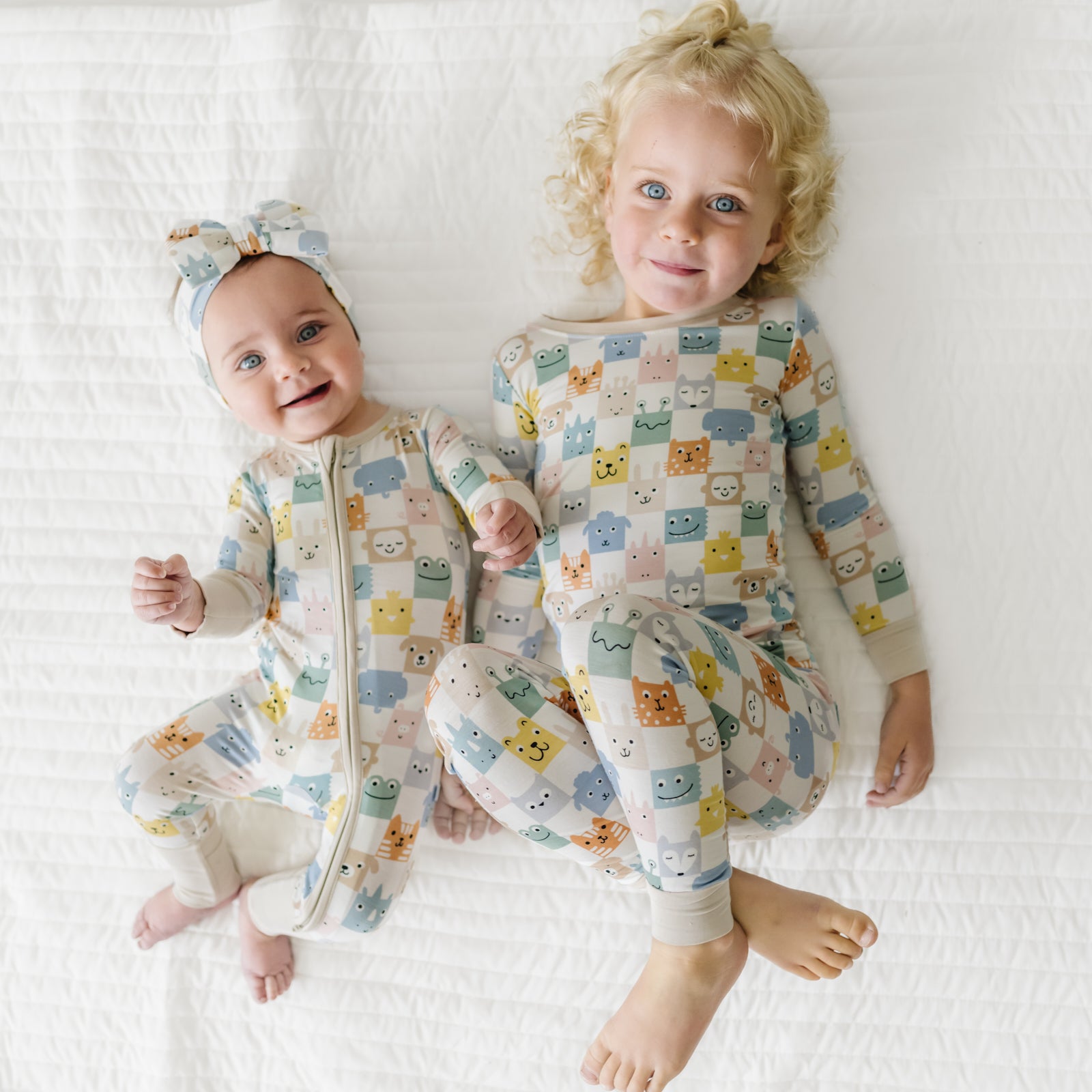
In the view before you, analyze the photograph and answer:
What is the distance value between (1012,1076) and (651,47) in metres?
1.22

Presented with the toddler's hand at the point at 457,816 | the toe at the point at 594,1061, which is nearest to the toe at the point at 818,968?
the toe at the point at 594,1061

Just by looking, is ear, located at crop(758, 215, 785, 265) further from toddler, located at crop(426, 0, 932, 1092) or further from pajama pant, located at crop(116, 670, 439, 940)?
pajama pant, located at crop(116, 670, 439, 940)

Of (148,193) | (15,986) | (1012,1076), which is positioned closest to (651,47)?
(148,193)

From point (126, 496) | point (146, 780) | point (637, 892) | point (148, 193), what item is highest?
point (148, 193)

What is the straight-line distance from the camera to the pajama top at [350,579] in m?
1.03

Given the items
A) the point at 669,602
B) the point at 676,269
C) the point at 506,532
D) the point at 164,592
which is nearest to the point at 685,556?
the point at 669,602

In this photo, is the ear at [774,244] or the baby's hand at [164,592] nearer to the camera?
the baby's hand at [164,592]

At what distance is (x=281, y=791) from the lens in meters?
1.10

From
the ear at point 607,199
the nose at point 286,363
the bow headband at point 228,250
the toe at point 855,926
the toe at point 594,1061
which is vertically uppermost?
the ear at point 607,199

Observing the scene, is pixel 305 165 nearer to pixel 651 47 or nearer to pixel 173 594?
pixel 651 47

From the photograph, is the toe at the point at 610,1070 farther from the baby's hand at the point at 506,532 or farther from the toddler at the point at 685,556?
the baby's hand at the point at 506,532

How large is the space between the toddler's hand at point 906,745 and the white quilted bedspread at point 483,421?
A: 0.09ft

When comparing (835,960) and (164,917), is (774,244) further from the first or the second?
(164,917)

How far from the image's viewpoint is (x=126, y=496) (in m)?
1.20
